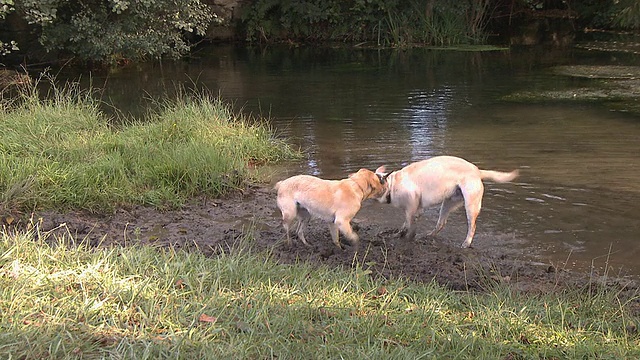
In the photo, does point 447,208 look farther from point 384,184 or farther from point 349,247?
point 349,247

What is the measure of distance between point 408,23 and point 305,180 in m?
20.8

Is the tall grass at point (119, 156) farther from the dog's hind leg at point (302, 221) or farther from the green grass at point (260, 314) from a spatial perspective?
the green grass at point (260, 314)

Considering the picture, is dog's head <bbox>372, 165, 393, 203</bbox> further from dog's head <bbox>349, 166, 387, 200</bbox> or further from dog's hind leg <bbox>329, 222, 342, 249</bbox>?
dog's hind leg <bbox>329, 222, 342, 249</bbox>

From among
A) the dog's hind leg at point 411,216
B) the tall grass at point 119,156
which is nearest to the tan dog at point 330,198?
the dog's hind leg at point 411,216

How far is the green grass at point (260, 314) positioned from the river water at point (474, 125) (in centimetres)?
164

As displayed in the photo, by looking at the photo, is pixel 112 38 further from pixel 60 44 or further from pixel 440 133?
pixel 440 133

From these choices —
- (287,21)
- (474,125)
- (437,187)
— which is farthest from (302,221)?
(287,21)

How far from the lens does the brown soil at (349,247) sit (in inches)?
208

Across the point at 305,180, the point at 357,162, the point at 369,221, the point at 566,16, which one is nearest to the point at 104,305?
the point at 305,180

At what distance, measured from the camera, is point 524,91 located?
14242 mm

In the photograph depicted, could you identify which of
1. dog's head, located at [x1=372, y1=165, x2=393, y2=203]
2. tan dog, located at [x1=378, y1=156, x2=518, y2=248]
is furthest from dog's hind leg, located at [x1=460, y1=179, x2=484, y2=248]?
dog's head, located at [x1=372, y1=165, x2=393, y2=203]

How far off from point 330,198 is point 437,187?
0.97m

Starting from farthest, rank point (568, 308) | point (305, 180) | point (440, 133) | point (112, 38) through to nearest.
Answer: point (112, 38) → point (440, 133) → point (305, 180) → point (568, 308)

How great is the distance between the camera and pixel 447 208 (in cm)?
627
